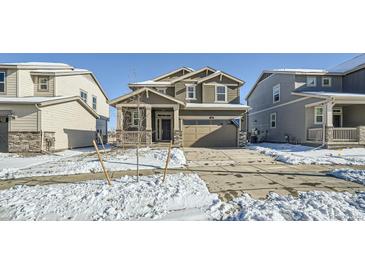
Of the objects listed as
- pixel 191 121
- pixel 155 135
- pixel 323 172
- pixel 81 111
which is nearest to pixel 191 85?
pixel 191 121

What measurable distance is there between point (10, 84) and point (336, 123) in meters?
24.7

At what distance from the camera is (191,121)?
1584cm

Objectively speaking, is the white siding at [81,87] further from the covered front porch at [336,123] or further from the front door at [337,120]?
the front door at [337,120]

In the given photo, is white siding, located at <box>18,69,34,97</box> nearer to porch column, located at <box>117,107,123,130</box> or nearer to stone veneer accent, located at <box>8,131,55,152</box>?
stone veneer accent, located at <box>8,131,55,152</box>

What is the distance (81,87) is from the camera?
1753 cm

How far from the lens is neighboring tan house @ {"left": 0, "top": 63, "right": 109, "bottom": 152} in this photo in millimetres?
11750

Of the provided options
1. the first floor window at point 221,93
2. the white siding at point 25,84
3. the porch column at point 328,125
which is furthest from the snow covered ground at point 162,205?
the first floor window at point 221,93

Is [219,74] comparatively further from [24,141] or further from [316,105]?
[24,141]

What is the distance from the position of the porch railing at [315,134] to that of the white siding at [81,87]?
19.1 metres

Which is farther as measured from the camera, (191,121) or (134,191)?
(191,121)

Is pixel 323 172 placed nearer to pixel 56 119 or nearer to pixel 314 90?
pixel 314 90

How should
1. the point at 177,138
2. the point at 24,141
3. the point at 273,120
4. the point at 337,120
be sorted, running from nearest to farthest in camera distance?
the point at 24,141
the point at 177,138
the point at 337,120
the point at 273,120

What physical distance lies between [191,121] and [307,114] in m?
8.96

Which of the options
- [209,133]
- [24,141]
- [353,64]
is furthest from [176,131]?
[353,64]
